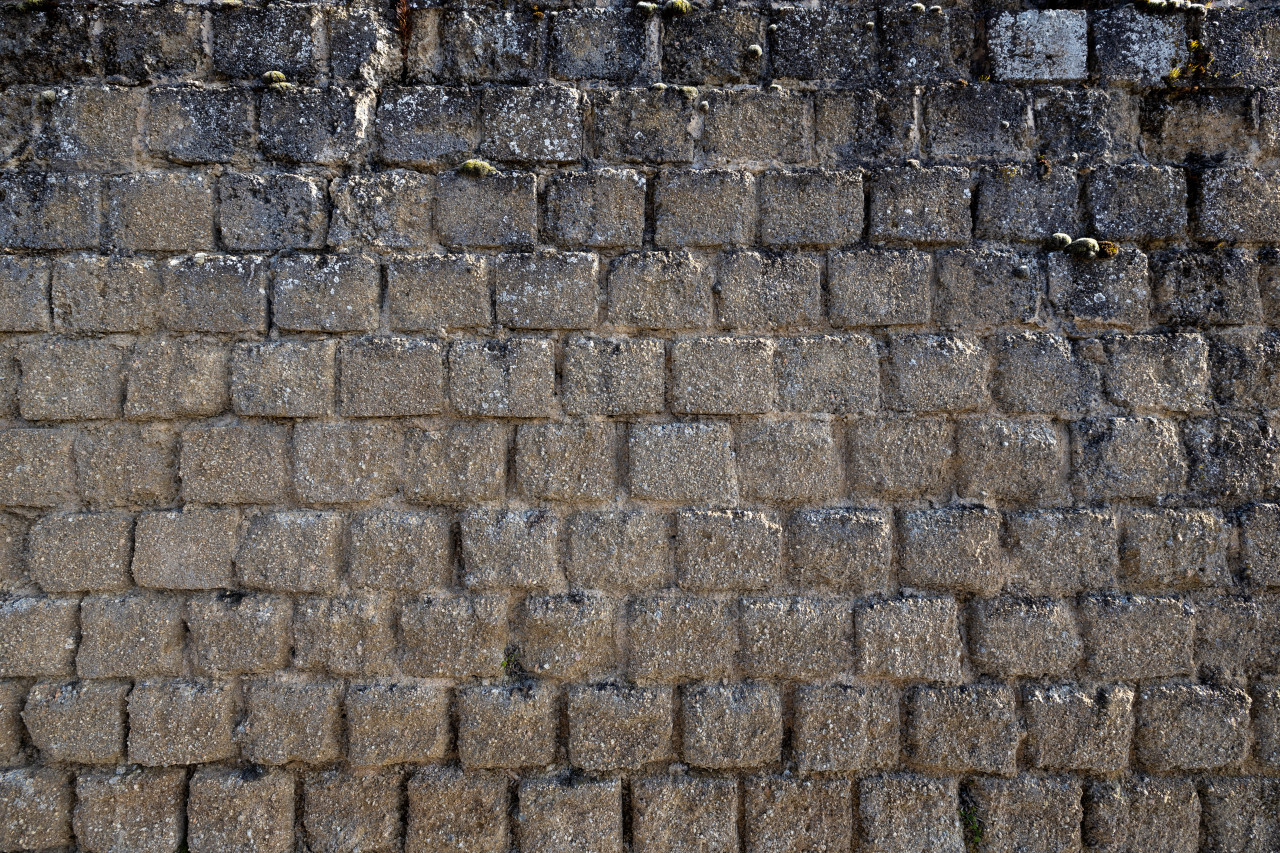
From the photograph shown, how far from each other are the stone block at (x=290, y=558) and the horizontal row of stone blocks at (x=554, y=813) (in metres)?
0.67

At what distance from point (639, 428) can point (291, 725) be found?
1637 millimetres

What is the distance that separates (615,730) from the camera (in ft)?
8.89

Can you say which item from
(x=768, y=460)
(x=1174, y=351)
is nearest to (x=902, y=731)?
(x=768, y=460)

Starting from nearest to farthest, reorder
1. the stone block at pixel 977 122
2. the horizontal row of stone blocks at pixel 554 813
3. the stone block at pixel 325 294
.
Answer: the horizontal row of stone blocks at pixel 554 813 < the stone block at pixel 325 294 < the stone block at pixel 977 122

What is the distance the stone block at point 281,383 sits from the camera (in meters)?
2.77

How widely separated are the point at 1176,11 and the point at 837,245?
1.62 metres

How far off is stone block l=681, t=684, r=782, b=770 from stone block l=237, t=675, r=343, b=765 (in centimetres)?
128

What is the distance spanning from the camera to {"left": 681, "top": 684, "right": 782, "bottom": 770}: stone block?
2705mm

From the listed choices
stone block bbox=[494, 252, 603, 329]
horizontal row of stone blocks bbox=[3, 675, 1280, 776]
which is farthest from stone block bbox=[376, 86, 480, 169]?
horizontal row of stone blocks bbox=[3, 675, 1280, 776]

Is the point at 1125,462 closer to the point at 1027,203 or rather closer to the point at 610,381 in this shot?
the point at 1027,203

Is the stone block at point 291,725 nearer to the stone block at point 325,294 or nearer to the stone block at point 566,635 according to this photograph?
the stone block at point 566,635

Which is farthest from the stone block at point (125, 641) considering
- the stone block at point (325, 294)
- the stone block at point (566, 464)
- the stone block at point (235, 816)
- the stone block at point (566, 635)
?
the stone block at point (566, 464)

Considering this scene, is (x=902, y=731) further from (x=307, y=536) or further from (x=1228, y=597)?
(x=307, y=536)

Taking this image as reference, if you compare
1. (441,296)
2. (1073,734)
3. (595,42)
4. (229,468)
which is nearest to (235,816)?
(229,468)
